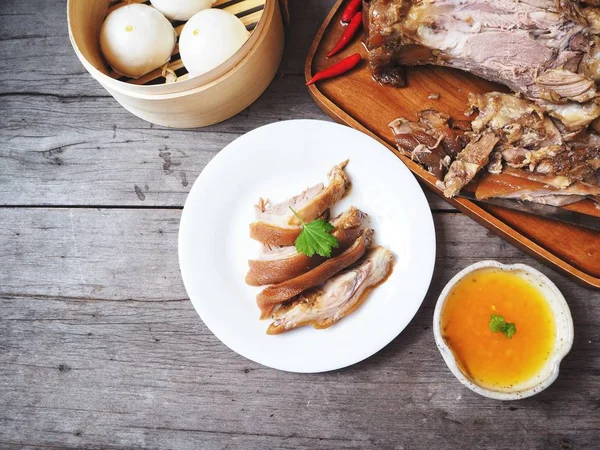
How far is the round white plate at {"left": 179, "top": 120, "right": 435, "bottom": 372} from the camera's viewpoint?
90.9 inches

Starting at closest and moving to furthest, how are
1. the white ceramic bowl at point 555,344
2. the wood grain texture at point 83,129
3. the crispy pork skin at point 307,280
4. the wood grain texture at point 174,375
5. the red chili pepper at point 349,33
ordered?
the white ceramic bowl at point 555,344 < the crispy pork skin at point 307,280 < the wood grain texture at point 174,375 < the red chili pepper at point 349,33 < the wood grain texture at point 83,129

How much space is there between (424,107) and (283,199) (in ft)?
2.42

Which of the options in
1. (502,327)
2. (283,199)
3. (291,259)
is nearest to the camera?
(502,327)

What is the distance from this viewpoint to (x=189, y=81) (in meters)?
2.20

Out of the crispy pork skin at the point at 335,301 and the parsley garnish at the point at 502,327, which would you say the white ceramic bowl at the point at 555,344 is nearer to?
the parsley garnish at the point at 502,327

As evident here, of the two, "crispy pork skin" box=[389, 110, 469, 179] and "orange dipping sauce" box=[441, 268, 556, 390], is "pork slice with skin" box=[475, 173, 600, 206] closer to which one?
"crispy pork skin" box=[389, 110, 469, 179]

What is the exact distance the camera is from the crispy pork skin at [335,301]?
2.29 meters

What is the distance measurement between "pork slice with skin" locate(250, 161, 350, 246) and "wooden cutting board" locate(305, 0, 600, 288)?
26cm

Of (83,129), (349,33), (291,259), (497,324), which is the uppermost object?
(349,33)

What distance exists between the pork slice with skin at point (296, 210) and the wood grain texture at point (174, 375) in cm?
47

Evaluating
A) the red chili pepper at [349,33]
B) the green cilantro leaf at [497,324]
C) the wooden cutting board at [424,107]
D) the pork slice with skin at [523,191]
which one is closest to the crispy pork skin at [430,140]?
the wooden cutting board at [424,107]

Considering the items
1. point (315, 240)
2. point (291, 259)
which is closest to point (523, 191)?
point (315, 240)

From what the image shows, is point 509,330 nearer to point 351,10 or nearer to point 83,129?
point 351,10

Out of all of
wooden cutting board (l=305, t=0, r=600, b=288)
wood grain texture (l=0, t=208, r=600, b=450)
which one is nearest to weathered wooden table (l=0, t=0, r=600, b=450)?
wood grain texture (l=0, t=208, r=600, b=450)
